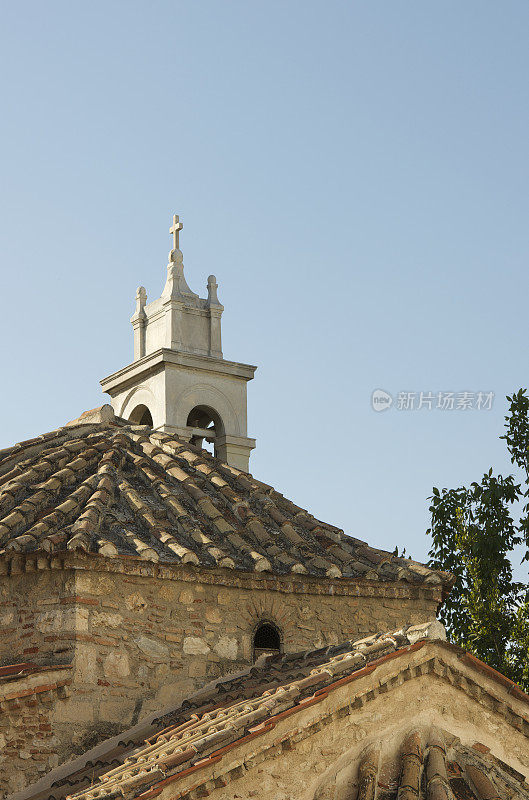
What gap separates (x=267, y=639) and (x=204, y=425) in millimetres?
5607

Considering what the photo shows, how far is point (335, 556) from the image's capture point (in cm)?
1178

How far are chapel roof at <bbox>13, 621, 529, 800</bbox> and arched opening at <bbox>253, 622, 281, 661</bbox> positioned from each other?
3.48ft

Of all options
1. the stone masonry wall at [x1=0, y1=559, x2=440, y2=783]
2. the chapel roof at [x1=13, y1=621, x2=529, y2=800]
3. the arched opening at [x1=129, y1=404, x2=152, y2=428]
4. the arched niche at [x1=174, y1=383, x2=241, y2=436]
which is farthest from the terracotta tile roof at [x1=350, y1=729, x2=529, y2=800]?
the arched opening at [x1=129, y1=404, x2=152, y2=428]

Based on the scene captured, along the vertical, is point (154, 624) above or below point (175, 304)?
below

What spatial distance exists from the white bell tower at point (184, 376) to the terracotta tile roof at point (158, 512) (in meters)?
2.49

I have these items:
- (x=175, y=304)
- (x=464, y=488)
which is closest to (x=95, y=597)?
(x=175, y=304)

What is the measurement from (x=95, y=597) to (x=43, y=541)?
2.22 ft

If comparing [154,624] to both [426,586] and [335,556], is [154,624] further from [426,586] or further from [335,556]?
[426,586]

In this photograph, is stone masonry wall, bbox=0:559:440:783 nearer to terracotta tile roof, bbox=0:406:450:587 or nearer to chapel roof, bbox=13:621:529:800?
terracotta tile roof, bbox=0:406:450:587

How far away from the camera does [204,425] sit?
16500 mm

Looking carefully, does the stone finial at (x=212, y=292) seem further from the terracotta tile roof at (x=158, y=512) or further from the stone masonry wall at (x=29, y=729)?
the stone masonry wall at (x=29, y=729)

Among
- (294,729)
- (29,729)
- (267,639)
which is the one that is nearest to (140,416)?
(267,639)

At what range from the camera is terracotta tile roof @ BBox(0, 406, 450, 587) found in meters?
10.6

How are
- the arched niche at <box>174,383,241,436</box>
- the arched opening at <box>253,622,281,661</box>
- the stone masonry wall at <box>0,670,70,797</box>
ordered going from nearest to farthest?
the stone masonry wall at <box>0,670,70,797</box>
the arched opening at <box>253,622,281,661</box>
the arched niche at <box>174,383,241,436</box>
